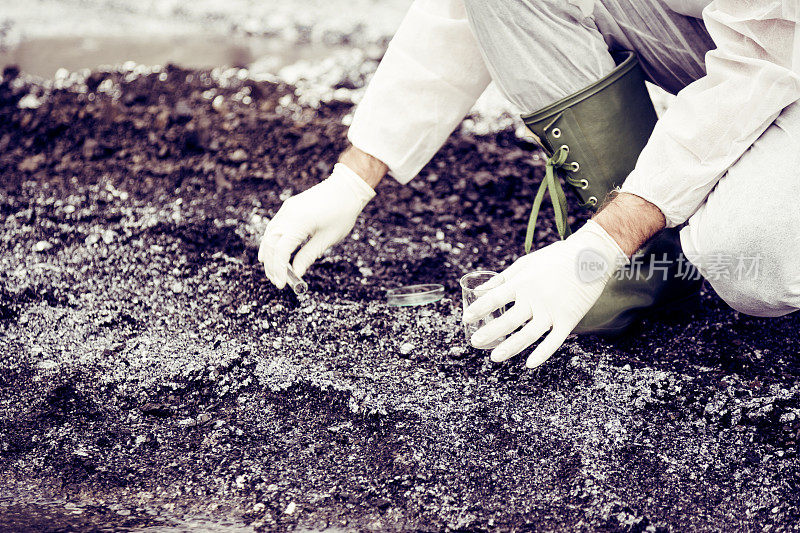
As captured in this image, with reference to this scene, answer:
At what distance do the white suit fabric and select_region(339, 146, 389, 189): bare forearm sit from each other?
0.03m

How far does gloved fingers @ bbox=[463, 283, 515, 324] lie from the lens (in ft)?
4.90

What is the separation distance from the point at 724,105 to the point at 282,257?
1.05m

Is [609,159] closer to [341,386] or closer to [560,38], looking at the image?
[560,38]

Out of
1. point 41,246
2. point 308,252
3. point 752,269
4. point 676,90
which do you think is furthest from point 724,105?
point 41,246

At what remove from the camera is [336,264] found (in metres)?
2.19

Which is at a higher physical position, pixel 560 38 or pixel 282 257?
pixel 560 38

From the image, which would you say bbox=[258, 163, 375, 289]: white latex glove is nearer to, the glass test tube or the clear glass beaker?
the glass test tube

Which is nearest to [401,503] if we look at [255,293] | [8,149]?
[255,293]

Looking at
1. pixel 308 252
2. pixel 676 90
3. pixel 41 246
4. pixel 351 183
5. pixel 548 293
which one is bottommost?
pixel 41 246

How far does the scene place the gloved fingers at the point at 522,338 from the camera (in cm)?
148

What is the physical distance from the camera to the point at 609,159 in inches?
67.9

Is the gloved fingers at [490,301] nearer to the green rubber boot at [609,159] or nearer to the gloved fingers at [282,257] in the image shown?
the green rubber boot at [609,159]

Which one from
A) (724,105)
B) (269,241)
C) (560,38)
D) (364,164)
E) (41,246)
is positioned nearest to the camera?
(724,105)

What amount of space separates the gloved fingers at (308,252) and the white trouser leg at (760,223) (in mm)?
894
